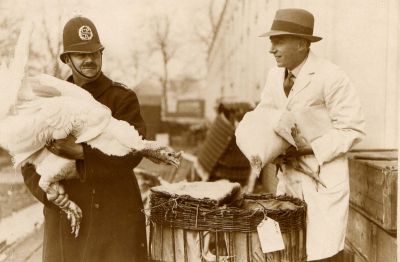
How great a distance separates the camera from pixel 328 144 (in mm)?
2779

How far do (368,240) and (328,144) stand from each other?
1.08m

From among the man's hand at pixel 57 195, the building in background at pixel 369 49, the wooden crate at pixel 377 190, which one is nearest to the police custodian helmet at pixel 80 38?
the man's hand at pixel 57 195

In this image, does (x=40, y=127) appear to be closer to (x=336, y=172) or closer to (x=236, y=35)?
(x=336, y=172)

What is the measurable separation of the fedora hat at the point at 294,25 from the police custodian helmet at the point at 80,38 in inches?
37.2

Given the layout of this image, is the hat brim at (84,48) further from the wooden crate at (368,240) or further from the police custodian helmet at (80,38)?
the wooden crate at (368,240)

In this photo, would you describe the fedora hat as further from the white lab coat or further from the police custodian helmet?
the police custodian helmet

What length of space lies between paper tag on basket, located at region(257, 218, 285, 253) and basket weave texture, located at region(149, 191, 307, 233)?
0.03 m

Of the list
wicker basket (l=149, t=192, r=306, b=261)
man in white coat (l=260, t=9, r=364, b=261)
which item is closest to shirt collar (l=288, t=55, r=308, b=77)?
man in white coat (l=260, t=9, r=364, b=261)

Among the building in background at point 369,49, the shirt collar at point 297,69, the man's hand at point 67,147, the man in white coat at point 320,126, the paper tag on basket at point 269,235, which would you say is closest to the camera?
the paper tag on basket at point 269,235

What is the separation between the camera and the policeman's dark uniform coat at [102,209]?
277 cm

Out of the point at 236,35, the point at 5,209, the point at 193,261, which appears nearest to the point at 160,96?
the point at 5,209

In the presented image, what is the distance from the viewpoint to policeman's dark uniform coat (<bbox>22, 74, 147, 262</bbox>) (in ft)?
9.09

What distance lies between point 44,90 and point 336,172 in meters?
1.63

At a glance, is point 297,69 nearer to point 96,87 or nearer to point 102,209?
point 96,87
